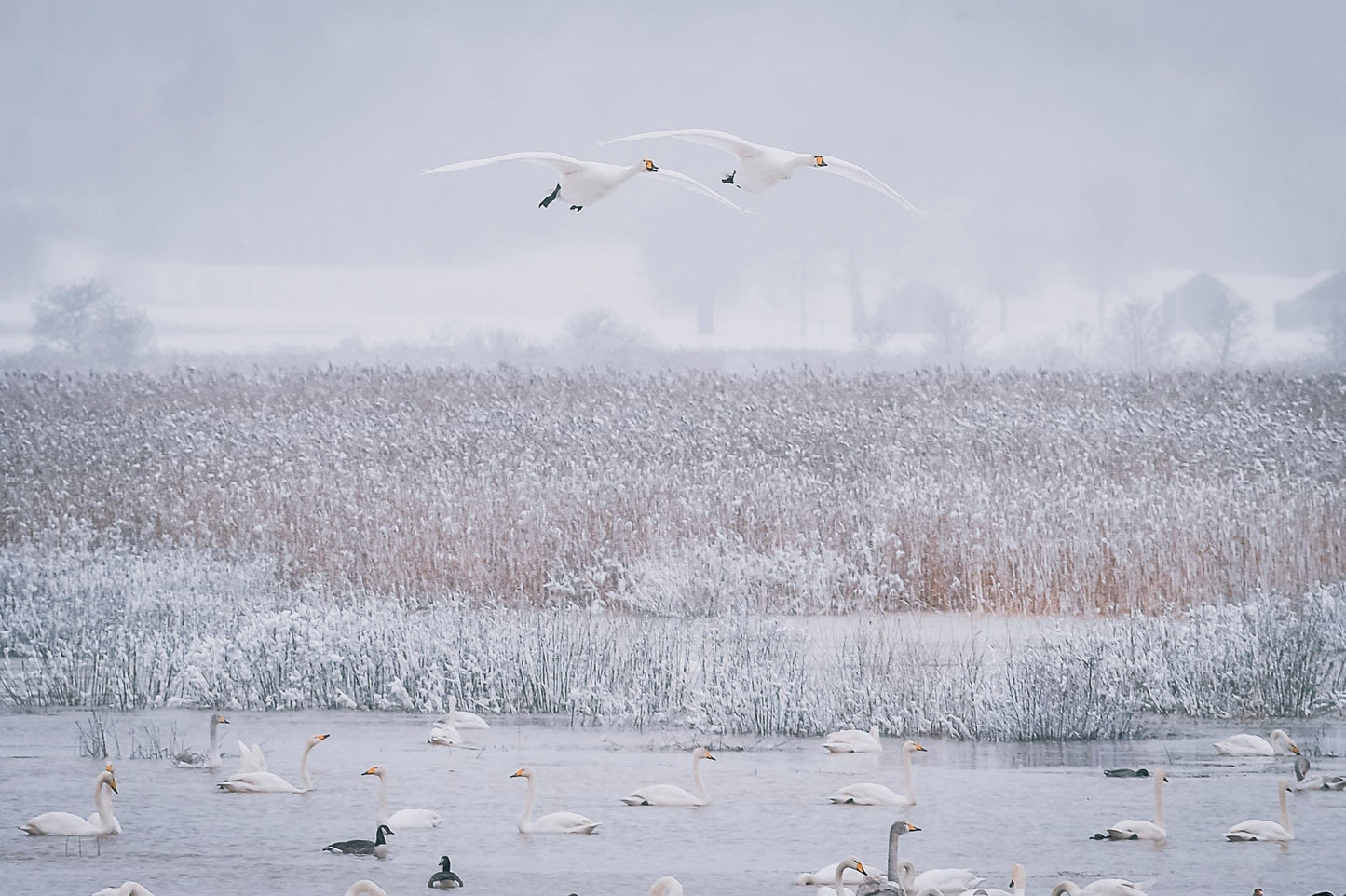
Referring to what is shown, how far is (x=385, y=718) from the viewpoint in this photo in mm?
9641

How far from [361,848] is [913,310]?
3088cm

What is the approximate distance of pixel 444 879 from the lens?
624 centimetres

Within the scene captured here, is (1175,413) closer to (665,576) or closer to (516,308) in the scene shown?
(665,576)

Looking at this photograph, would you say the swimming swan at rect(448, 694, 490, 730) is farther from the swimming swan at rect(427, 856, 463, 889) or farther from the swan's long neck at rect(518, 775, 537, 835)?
the swimming swan at rect(427, 856, 463, 889)

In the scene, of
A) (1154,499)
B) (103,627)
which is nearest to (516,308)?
(1154,499)

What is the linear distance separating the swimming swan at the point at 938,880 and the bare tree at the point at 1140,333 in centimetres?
2806

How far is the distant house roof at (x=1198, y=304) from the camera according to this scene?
116 ft

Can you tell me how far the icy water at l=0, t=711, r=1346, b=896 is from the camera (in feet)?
21.1

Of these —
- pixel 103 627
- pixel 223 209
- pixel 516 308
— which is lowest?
pixel 103 627

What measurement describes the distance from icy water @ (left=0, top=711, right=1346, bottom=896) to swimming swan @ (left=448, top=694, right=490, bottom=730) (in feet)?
0.21

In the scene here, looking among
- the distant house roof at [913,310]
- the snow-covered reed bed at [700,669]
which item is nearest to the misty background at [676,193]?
the distant house roof at [913,310]

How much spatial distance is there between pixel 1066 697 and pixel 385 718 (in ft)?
12.6

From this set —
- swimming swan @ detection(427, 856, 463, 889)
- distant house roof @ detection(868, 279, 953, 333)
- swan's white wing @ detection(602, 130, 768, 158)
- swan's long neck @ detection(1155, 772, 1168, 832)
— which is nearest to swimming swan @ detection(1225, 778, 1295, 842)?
swan's long neck @ detection(1155, 772, 1168, 832)

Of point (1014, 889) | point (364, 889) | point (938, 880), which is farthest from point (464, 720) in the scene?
point (1014, 889)
